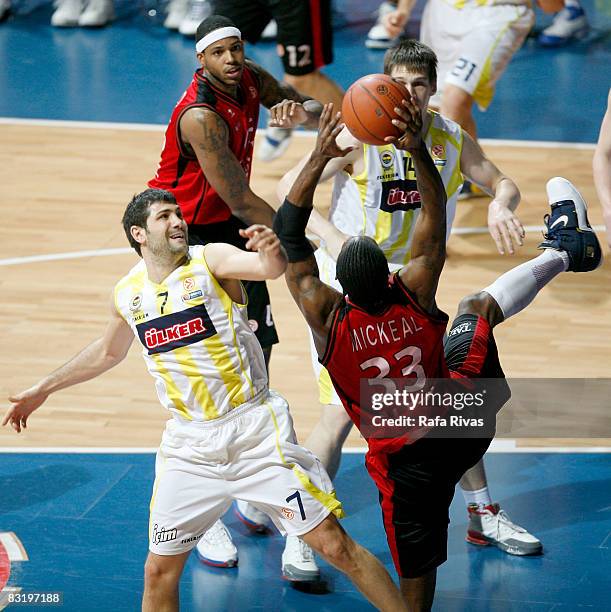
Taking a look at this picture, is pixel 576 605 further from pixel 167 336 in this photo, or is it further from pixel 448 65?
pixel 448 65

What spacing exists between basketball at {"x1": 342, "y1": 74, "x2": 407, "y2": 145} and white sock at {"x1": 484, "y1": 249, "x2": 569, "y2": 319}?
45.0 inches

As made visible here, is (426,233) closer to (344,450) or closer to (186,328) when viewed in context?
(186,328)

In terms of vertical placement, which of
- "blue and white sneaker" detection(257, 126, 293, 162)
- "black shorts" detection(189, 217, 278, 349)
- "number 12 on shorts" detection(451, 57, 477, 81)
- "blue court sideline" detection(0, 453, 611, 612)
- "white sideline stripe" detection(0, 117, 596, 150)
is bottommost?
"white sideline stripe" detection(0, 117, 596, 150)

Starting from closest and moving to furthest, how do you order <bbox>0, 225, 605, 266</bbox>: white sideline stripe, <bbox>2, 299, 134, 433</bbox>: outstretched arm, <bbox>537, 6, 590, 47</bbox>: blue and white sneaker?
<bbox>2, 299, 134, 433</bbox>: outstretched arm, <bbox>0, 225, 605, 266</bbox>: white sideline stripe, <bbox>537, 6, 590, 47</bbox>: blue and white sneaker

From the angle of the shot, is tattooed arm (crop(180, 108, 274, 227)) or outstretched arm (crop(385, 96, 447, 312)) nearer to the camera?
outstretched arm (crop(385, 96, 447, 312))

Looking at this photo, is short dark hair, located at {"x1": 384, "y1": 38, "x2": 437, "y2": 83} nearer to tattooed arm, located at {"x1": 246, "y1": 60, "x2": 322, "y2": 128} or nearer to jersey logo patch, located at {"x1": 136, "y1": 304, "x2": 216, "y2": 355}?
tattooed arm, located at {"x1": 246, "y1": 60, "x2": 322, "y2": 128}

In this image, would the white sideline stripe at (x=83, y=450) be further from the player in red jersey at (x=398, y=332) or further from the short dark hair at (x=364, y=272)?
the short dark hair at (x=364, y=272)

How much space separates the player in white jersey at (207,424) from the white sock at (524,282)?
4.73 ft

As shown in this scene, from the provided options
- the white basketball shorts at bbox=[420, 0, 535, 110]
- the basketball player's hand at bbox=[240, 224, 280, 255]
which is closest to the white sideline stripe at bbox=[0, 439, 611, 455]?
the basketball player's hand at bbox=[240, 224, 280, 255]

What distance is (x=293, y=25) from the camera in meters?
10.5

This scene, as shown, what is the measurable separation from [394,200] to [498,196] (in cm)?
52

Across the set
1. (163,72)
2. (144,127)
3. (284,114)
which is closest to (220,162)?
(284,114)

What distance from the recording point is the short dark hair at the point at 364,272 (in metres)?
4.73

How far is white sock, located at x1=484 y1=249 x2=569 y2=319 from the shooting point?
611 centimetres
